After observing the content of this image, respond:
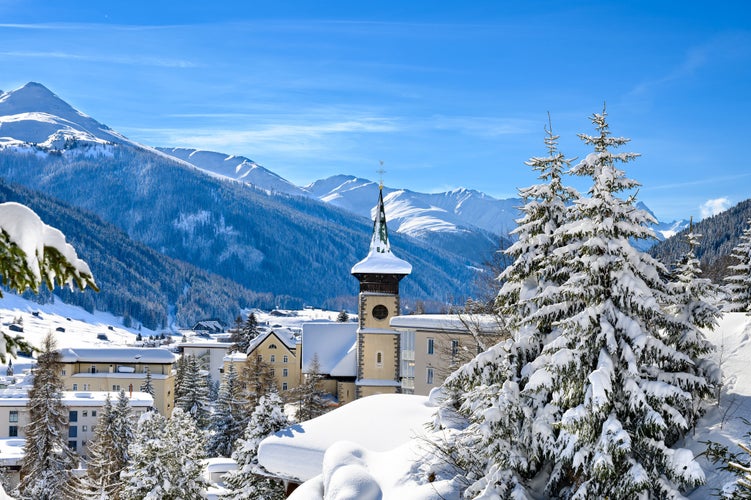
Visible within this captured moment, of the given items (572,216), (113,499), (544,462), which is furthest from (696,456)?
(113,499)

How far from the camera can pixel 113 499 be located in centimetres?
3472

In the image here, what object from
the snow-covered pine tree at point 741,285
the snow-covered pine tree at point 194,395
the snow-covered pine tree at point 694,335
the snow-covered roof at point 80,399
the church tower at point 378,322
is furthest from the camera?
the snow-covered pine tree at point 194,395

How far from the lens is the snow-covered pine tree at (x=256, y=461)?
25.7 meters

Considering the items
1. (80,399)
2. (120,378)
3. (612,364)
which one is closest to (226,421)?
(80,399)

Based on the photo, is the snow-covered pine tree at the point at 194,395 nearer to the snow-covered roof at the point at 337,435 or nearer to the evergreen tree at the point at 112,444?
the evergreen tree at the point at 112,444

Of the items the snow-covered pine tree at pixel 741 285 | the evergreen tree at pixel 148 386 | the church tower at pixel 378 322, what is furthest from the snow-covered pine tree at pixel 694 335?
the evergreen tree at pixel 148 386

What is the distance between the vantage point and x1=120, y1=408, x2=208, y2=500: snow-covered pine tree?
1039 inches

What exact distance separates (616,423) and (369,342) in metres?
49.7

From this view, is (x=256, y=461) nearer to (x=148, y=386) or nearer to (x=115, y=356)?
(x=148, y=386)

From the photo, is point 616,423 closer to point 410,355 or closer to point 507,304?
point 507,304

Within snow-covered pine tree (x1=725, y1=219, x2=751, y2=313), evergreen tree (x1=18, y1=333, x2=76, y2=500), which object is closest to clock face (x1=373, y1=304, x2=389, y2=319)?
evergreen tree (x1=18, y1=333, x2=76, y2=500)

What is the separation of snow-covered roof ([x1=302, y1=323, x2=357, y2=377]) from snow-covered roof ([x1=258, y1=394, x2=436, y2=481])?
47272 mm

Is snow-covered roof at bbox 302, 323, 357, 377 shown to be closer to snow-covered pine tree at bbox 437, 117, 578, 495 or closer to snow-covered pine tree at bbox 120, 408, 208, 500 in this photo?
snow-covered pine tree at bbox 120, 408, 208, 500

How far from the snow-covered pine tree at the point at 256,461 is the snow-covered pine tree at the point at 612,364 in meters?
14.1
